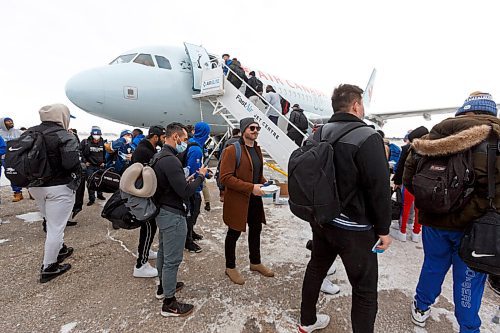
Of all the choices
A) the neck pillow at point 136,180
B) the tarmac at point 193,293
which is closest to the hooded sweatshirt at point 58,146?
the tarmac at point 193,293

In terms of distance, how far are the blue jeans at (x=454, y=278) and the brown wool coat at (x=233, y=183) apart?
178cm

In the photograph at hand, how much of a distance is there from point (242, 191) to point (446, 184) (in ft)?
5.90

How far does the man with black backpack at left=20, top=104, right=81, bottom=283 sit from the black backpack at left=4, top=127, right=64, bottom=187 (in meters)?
0.01

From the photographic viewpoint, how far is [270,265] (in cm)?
345

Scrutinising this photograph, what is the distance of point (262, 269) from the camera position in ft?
10.5

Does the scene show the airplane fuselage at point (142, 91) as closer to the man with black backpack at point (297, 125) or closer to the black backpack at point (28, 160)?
the man with black backpack at point (297, 125)

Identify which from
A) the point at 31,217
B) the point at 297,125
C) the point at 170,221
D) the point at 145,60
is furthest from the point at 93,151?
the point at 297,125

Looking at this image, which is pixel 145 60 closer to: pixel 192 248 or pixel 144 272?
pixel 192 248

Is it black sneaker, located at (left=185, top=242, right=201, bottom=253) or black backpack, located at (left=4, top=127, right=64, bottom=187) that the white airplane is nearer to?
black backpack, located at (left=4, top=127, right=64, bottom=187)

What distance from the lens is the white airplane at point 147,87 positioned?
284 inches

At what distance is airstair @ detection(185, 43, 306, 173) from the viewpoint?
→ 6391mm

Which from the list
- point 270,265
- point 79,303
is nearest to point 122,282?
point 79,303

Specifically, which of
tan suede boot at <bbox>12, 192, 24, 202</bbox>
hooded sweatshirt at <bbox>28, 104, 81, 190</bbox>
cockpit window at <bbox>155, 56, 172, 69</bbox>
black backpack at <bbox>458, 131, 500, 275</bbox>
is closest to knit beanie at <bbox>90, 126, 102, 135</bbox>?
tan suede boot at <bbox>12, 192, 24, 202</bbox>

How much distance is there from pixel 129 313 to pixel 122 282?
633mm
